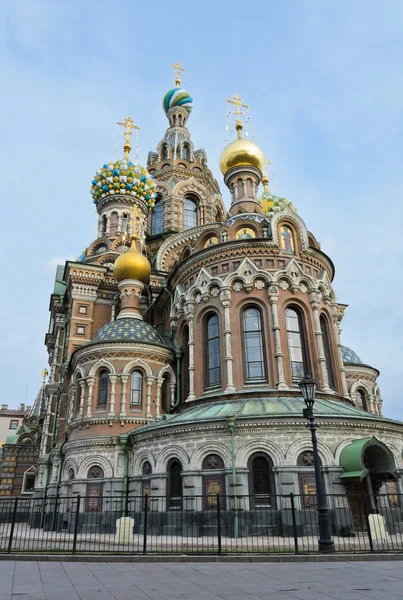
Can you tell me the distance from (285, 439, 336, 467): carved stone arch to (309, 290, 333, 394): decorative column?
4018mm

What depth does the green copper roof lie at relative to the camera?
16062 millimetres

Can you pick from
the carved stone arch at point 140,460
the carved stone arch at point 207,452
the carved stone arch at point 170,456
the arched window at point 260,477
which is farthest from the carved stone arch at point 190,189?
the arched window at point 260,477

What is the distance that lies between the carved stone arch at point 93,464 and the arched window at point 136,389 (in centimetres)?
263

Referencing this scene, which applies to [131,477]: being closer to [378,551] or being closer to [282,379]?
[282,379]

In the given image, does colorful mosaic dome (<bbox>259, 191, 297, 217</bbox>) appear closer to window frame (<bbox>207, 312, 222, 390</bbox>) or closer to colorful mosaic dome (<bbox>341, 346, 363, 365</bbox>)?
colorful mosaic dome (<bbox>341, 346, 363, 365</bbox>)

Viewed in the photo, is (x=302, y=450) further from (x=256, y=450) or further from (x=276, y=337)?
(x=276, y=337)

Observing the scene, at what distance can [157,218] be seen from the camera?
125 ft

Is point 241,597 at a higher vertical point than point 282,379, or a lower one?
lower

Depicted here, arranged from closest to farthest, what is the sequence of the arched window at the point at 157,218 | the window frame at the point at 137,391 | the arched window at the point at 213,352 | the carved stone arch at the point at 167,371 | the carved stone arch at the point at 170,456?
the carved stone arch at the point at 170,456
the arched window at the point at 213,352
the window frame at the point at 137,391
the carved stone arch at the point at 167,371
the arched window at the point at 157,218

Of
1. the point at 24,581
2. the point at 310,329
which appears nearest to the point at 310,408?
the point at 24,581

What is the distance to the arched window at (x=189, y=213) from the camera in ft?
124

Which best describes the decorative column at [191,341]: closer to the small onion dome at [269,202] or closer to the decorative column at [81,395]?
the decorative column at [81,395]

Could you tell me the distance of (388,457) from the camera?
15.2m

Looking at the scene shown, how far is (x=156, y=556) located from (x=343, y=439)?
7.87 metres
